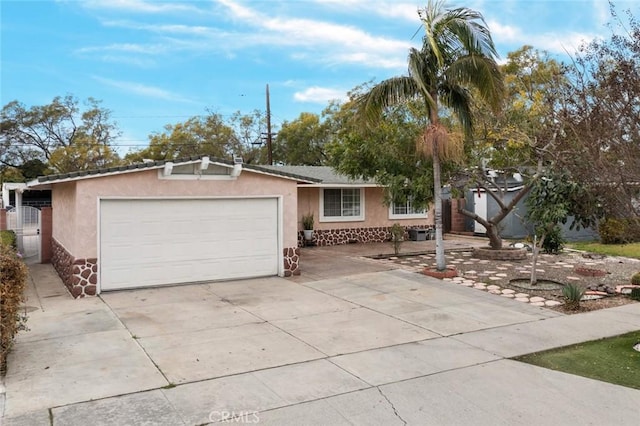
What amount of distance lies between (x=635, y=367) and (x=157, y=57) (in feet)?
65.9

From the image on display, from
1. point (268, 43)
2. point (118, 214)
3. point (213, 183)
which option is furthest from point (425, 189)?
point (268, 43)

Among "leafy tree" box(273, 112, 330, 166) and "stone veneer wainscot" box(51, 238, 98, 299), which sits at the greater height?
"leafy tree" box(273, 112, 330, 166)

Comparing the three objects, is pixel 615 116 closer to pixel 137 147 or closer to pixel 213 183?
pixel 213 183

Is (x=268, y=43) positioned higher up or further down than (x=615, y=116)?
higher up

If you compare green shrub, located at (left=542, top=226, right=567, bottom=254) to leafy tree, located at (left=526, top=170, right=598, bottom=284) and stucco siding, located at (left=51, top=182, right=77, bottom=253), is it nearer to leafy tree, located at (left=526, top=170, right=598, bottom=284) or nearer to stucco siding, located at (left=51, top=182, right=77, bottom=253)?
leafy tree, located at (left=526, top=170, right=598, bottom=284)

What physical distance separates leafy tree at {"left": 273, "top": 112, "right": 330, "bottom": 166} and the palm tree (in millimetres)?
24986

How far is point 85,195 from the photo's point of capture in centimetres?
973

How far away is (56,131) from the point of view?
147 feet

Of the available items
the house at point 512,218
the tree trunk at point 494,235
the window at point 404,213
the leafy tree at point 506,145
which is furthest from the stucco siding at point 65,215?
the house at point 512,218

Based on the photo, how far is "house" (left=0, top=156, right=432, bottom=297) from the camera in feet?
32.2

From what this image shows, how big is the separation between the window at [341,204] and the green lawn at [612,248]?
8.30m

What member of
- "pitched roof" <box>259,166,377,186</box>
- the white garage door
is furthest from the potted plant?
the white garage door

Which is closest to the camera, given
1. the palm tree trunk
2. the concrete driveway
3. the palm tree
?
the concrete driveway

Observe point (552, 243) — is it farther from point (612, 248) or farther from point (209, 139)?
point (209, 139)
